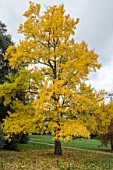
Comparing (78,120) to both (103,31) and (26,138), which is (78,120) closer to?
(103,31)

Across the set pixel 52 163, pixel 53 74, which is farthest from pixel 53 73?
pixel 52 163

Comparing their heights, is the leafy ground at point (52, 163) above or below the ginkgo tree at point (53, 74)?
below

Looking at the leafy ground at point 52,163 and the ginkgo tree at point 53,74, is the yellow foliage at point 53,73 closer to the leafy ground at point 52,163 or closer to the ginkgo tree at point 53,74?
the ginkgo tree at point 53,74

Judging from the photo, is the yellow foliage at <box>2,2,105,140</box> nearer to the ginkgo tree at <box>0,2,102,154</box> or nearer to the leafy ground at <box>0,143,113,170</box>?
the ginkgo tree at <box>0,2,102,154</box>

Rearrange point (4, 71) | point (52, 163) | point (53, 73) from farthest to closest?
point (4, 71)
point (53, 73)
point (52, 163)

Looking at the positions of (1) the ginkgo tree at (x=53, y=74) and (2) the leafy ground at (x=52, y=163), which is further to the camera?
(1) the ginkgo tree at (x=53, y=74)

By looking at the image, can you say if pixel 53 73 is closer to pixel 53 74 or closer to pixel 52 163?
pixel 53 74

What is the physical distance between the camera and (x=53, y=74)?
19766 millimetres

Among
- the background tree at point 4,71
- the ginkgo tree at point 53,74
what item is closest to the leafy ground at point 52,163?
the ginkgo tree at point 53,74

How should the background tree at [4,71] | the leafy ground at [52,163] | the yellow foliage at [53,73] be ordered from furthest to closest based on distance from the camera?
the background tree at [4,71], the yellow foliage at [53,73], the leafy ground at [52,163]

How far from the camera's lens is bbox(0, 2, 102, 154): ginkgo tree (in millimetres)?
16872

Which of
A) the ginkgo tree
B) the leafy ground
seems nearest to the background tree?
the ginkgo tree

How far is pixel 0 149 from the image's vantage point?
23750mm

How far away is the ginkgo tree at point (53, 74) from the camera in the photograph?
16.9m
